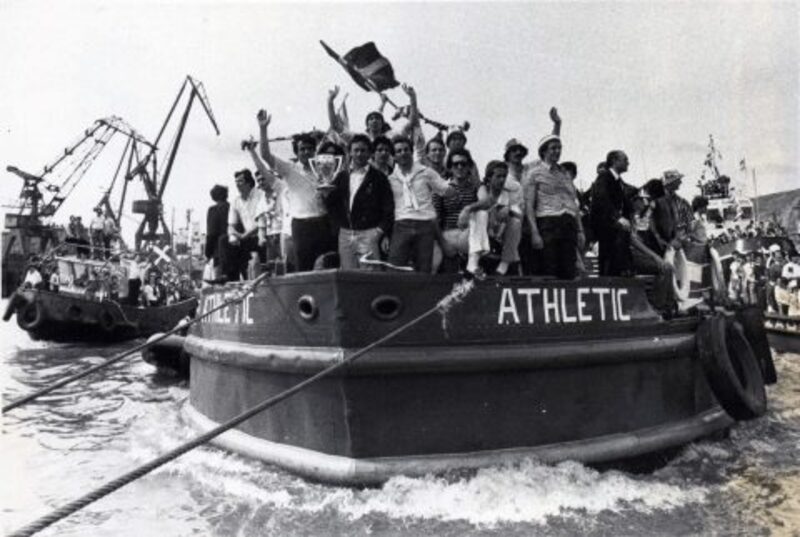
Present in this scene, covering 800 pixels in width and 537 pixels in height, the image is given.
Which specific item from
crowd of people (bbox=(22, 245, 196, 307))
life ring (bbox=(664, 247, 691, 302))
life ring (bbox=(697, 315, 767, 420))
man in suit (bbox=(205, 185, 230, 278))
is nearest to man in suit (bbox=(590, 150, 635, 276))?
life ring (bbox=(664, 247, 691, 302))

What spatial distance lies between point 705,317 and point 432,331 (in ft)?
10.1

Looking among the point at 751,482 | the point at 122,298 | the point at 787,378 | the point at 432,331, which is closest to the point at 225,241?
the point at 432,331

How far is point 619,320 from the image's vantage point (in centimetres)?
538

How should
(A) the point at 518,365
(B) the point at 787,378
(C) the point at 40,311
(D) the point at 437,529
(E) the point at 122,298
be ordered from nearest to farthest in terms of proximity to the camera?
(D) the point at 437,529 → (A) the point at 518,365 → (B) the point at 787,378 → (C) the point at 40,311 → (E) the point at 122,298

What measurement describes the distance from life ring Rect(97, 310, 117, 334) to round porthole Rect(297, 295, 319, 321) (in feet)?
49.9

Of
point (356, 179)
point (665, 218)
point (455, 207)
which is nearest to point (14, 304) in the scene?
point (356, 179)

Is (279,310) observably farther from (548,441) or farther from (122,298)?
(122,298)

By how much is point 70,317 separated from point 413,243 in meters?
15.6

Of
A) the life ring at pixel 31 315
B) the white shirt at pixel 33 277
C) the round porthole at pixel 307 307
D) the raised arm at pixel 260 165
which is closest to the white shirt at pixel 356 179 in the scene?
the round porthole at pixel 307 307

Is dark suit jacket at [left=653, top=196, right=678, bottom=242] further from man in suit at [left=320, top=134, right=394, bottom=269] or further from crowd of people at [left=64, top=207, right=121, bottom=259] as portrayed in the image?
crowd of people at [left=64, top=207, right=121, bottom=259]

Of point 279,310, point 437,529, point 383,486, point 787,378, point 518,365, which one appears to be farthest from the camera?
point 787,378

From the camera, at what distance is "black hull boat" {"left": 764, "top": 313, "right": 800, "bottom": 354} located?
1197 cm

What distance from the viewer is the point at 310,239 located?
5.45 meters

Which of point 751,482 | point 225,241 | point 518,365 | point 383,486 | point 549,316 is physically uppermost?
point 225,241
